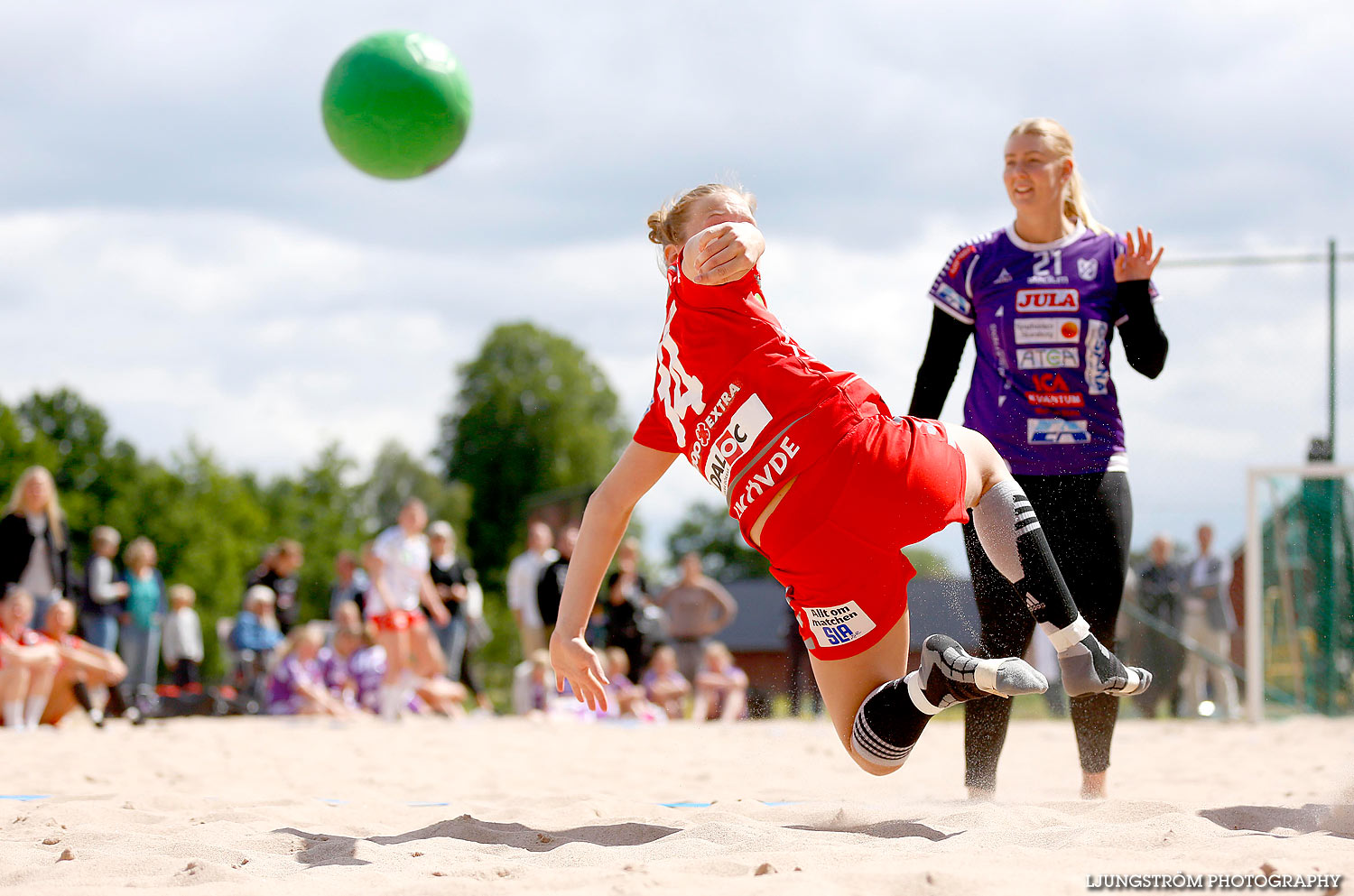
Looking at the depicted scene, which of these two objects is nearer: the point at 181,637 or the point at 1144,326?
the point at 1144,326

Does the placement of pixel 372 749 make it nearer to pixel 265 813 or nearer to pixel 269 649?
pixel 265 813

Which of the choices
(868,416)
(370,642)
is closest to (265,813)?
(868,416)

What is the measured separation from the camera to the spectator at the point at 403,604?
31.9 feet

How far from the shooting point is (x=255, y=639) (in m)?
12.3

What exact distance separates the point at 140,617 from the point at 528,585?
3.46 metres

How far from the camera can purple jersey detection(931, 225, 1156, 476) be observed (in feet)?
12.6

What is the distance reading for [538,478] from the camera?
41625 mm

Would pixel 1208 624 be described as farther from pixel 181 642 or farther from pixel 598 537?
pixel 181 642

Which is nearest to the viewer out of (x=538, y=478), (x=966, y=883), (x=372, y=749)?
(x=966, y=883)

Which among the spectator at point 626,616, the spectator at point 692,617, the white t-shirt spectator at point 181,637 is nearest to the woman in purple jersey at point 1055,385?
the spectator at point 626,616

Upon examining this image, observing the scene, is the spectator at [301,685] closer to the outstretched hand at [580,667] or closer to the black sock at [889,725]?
the outstretched hand at [580,667]

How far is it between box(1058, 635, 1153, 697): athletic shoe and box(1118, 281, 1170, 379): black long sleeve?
1.12 m

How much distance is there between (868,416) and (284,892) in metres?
1.63

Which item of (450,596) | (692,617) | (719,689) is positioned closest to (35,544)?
(450,596)
